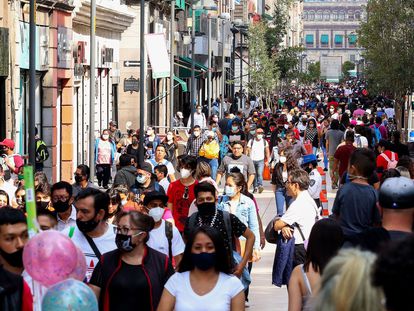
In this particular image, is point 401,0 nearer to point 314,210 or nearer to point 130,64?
point 130,64

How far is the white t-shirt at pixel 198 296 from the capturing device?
7512mm

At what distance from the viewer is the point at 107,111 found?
1652 inches

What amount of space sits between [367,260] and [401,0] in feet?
139

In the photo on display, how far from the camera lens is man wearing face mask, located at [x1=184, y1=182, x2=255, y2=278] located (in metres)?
10.8

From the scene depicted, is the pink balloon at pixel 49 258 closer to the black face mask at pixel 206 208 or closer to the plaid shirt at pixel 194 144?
the black face mask at pixel 206 208

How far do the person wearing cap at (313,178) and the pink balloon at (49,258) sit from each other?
38.2 ft

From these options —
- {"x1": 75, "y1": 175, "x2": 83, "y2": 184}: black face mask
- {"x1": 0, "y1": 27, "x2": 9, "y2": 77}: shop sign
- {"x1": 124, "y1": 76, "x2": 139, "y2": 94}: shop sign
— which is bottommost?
{"x1": 75, "y1": 175, "x2": 83, "y2": 184}: black face mask

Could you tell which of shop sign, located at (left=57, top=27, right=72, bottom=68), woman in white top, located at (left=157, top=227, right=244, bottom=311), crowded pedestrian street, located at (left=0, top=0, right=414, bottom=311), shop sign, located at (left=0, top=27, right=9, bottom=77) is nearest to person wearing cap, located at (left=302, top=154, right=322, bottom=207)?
crowded pedestrian street, located at (left=0, top=0, right=414, bottom=311)

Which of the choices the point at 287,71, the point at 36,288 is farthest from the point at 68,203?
the point at 287,71

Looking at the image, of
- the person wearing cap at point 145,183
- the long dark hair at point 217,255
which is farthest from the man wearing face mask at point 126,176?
the long dark hair at point 217,255

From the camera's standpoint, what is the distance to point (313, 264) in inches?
300

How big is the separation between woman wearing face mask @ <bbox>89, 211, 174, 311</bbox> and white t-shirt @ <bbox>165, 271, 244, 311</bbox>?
0.44 meters

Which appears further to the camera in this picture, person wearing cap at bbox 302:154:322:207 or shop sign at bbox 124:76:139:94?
shop sign at bbox 124:76:139:94

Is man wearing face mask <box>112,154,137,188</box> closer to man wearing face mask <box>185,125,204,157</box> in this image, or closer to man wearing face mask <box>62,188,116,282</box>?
man wearing face mask <box>62,188,116,282</box>
